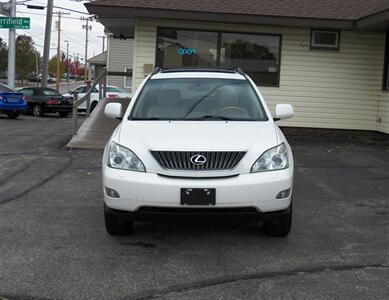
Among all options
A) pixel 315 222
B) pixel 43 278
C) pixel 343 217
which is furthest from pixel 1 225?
pixel 343 217

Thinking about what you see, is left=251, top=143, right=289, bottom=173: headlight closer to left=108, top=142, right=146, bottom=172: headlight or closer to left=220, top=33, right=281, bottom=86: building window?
left=108, top=142, right=146, bottom=172: headlight

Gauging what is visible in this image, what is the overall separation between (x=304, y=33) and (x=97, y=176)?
7548 millimetres

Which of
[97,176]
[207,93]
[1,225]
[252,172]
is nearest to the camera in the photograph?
[252,172]

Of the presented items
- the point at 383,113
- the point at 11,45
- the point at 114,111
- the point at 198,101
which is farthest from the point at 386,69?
the point at 11,45

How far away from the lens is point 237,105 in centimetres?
635

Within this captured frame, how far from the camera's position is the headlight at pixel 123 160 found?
514cm

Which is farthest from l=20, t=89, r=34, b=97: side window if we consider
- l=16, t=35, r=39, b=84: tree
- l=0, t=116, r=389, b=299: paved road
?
l=16, t=35, r=39, b=84: tree

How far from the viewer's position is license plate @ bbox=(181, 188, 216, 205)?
4.94 meters

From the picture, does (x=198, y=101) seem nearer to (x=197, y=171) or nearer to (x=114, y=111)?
(x=114, y=111)

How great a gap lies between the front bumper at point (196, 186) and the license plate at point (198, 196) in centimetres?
4

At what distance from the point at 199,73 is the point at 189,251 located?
256 cm

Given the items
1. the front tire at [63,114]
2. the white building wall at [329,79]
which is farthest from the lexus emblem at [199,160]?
the front tire at [63,114]

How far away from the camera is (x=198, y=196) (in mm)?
4941

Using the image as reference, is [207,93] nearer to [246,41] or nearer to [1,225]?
[1,225]
